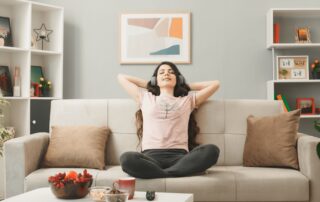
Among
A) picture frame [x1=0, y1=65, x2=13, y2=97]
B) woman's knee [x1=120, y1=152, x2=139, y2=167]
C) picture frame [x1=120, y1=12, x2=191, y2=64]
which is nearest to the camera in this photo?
woman's knee [x1=120, y1=152, x2=139, y2=167]

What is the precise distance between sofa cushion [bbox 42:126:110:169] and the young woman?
1.00ft

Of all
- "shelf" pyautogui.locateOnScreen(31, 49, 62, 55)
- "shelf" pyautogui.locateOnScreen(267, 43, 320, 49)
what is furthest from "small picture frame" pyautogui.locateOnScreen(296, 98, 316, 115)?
"shelf" pyautogui.locateOnScreen(31, 49, 62, 55)

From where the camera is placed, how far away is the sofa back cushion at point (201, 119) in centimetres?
329

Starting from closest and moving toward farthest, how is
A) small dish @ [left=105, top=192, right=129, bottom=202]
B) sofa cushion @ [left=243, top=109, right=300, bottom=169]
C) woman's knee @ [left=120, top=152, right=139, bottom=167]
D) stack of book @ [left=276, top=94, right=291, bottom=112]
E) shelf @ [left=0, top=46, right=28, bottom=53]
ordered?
small dish @ [left=105, top=192, right=129, bottom=202], woman's knee @ [left=120, top=152, right=139, bottom=167], sofa cushion @ [left=243, top=109, right=300, bottom=169], shelf @ [left=0, top=46, right=28, bottom=53], stack of book @ [left=276, top=94, right=291, bottom=112]

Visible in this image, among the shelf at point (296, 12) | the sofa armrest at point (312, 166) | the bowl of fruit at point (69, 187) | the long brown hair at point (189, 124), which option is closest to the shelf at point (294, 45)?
the shelf at point (296, 12)

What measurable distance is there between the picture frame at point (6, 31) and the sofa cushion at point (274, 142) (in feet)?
8.09

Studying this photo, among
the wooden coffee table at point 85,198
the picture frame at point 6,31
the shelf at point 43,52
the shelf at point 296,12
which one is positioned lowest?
the wooden coffee table at point 85,198

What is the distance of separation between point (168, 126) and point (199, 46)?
1668mm

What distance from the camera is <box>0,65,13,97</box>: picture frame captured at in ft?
13.8

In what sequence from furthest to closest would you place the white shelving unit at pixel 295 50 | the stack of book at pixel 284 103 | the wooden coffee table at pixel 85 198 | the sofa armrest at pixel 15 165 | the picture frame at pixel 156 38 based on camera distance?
the picture frame at pixel 156 38 < the white shelving unit at pixel 295 50 < the stack of book at pixel 284 103 < the sofa armrest at pixel 15 165 < the wooden coffee table at pixel 85 198

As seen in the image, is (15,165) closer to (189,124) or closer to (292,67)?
(189,124)

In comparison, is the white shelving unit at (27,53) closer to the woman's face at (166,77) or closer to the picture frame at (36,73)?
the picture frame at (36,73)

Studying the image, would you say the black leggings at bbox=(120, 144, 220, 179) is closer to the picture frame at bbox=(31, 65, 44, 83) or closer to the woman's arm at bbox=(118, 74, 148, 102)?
the woman's arm at bbox=(118, 74, 148, 102)

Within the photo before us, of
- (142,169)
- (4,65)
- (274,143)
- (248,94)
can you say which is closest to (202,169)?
(142,169)
